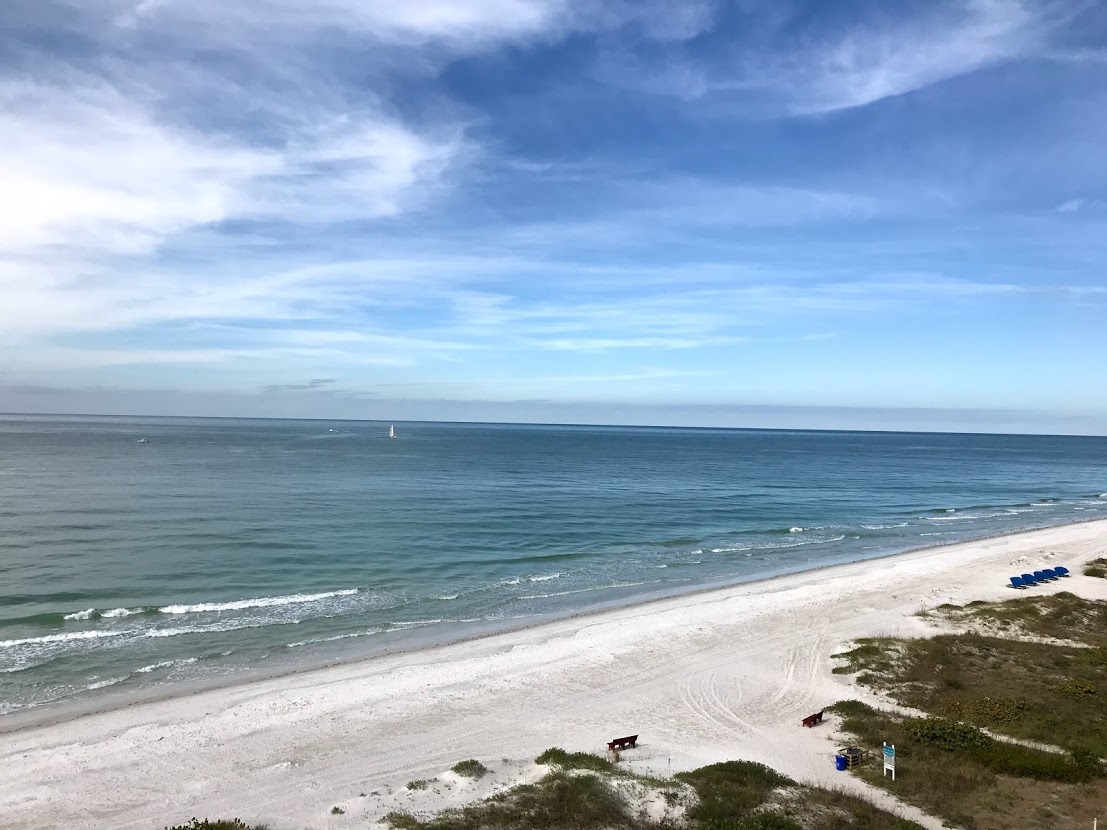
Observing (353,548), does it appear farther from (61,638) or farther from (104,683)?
(104,683)

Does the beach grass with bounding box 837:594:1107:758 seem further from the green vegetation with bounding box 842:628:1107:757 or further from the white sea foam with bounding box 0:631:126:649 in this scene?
the white sea foam with bounding box 0:631:126:649

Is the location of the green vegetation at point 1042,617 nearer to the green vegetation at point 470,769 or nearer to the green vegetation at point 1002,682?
the green vegetation at point 1002,682

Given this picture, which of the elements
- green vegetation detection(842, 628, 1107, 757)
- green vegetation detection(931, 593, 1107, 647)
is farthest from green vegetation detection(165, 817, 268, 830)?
green vegetation detection(931, 593, 1107, 647)

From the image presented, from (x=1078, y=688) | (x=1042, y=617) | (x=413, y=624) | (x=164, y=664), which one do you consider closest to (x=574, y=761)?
(x=413, y=624)

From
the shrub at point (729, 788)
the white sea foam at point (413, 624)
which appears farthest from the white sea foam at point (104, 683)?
the shrub at point (729, 788)

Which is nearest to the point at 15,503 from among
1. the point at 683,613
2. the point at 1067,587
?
the point at 683,613
